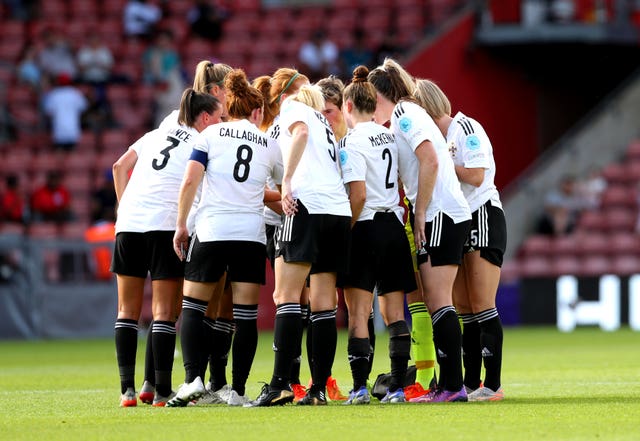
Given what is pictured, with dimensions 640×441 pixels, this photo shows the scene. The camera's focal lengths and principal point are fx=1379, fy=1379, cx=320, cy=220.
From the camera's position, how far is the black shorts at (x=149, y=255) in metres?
9.14

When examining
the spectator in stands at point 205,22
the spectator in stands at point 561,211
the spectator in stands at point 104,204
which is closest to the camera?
the spectator in stands at point 104,204

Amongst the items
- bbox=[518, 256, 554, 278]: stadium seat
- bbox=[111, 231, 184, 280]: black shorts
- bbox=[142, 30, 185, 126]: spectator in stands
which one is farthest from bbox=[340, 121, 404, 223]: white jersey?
bbox=[142, 30, 185, 126]: spectator in stands

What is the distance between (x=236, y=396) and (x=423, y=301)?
58.2 inches

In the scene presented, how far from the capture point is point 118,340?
9.24 m

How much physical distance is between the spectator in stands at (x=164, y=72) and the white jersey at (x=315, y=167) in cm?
1441

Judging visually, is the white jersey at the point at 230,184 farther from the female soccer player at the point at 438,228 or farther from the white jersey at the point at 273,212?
the female soccer player at the point at 438,228

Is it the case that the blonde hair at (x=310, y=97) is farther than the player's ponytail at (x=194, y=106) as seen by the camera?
No

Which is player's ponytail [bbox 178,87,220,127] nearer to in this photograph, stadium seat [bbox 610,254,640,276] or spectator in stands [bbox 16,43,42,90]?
stadium seat [bbox 610,254,640,276]

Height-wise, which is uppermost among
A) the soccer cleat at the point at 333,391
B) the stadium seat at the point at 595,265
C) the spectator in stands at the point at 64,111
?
the spectator in stands at the point at 64,111

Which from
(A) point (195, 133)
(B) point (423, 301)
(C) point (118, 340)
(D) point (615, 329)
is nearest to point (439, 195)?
(B) point (423, 301)

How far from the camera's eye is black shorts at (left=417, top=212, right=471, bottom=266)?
28.9 ft

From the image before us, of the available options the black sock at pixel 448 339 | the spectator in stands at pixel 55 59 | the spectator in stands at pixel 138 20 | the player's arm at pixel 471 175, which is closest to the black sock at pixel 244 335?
the black sock at pixel 448 339

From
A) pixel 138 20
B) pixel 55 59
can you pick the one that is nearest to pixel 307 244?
pixel 55 59

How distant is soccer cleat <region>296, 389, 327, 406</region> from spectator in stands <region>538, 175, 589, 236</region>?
47.1ft
